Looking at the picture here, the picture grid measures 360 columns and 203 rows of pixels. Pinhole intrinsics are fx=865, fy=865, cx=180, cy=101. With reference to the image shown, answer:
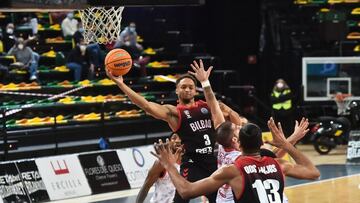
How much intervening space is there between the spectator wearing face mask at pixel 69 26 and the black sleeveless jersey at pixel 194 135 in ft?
41.9

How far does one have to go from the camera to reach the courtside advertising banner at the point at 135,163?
15.8 metres

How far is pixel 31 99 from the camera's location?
18.8 metres

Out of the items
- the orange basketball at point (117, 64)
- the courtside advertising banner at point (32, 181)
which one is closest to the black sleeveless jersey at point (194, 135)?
the orange basketball at point (117, 64)

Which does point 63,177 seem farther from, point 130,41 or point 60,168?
point 130,41

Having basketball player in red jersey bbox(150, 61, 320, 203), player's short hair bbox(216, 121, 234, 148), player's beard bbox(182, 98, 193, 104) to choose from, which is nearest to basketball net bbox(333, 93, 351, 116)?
player's beard bbox(182, 98, 193, 104)

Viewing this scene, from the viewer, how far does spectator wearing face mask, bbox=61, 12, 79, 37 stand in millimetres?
21953

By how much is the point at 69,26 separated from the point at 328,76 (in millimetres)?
6920

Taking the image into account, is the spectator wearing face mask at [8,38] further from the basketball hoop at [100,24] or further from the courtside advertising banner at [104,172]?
the basketball hoop at [100,24]

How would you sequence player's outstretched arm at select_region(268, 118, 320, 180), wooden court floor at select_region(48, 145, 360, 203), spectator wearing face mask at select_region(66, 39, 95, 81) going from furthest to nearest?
spectator wearing face mask at select_region(66, 39, 95, 81)
wooden court floor at select_region(48, 145, 360, 203)
player's outstretched arm at select_region(268, 118, 320, 180)

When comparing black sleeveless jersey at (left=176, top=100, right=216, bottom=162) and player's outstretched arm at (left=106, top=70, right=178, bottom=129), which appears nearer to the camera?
player's outstretched arm at (left=106, top=70, right=178, bottom=129)

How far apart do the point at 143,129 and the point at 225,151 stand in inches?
433

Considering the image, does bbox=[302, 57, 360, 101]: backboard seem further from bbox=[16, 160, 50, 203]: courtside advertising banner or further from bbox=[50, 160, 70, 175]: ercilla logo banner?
bbox=[16, 160, 50, 203]: courtside advertising banner

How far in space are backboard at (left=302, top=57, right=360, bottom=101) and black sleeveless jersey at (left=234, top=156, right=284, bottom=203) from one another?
16.5m

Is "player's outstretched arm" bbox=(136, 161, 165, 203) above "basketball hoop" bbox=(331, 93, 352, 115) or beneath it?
above
